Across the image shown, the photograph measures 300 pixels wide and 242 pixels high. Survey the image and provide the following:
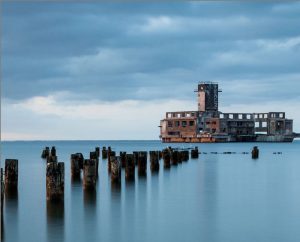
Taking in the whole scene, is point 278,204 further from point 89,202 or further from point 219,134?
point 219,134

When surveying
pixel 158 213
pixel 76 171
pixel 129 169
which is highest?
pixel 129 169

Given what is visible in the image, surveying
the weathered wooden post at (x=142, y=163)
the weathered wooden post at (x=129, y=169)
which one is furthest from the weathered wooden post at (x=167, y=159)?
the weathered wooden post at (x=129, y=169)

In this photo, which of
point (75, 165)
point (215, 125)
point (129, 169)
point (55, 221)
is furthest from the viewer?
point (215, 125)

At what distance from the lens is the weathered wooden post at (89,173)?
24.1m

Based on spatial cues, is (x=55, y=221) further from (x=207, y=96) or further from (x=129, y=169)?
(x=207, y=96)

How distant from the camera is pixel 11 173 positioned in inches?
1008

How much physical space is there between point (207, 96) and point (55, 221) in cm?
13054

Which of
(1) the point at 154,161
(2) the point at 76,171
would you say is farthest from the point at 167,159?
(2) the point at 76,171

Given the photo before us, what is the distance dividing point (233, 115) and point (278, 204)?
409 feet

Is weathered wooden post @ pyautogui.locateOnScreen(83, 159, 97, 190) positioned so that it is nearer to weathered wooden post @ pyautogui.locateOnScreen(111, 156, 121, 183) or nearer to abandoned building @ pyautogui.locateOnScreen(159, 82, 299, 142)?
weathered wooden post @ pyautogui.locateOnScreen(111, 156, 121, 183)

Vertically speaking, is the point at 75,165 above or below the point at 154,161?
above

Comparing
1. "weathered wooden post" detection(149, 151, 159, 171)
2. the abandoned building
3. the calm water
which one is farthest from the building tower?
the calm water

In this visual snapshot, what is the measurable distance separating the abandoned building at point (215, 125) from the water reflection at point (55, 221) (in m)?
118

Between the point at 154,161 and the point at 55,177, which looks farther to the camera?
the point at 154,161
